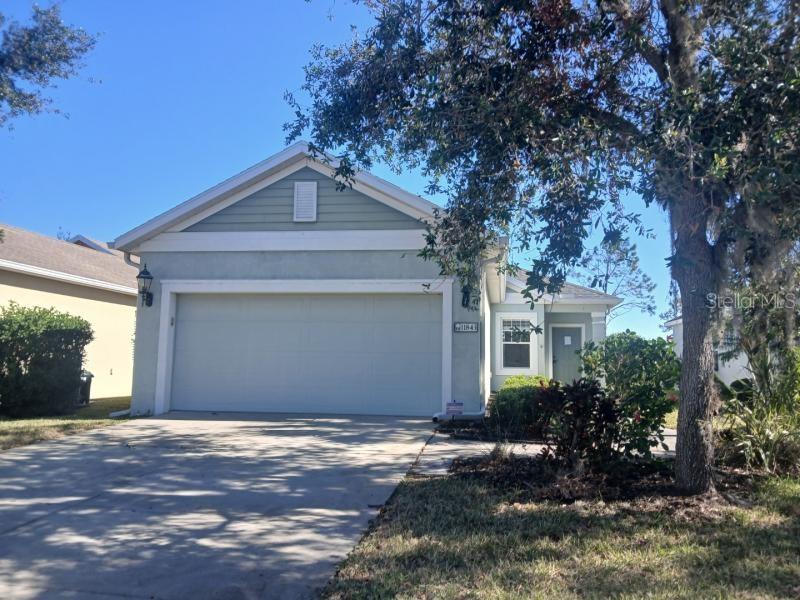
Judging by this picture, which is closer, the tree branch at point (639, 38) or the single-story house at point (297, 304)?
the tree branch at point (639, 38)

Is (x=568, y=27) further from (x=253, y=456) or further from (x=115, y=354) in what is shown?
(x=115, y=354)

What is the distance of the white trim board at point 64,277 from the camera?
1414cm

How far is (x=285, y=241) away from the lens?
11.7m

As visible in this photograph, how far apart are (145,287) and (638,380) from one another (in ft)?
31.0

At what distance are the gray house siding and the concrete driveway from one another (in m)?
4.06

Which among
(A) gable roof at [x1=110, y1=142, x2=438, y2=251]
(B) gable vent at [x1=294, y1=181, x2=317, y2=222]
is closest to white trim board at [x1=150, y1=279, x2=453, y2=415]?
(A) gable roof at [x1=110, y1=142, x2=438, y2=251]

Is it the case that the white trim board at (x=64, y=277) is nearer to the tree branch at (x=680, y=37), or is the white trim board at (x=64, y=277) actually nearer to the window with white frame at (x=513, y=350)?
the window with white frame at (x=513, y=350)

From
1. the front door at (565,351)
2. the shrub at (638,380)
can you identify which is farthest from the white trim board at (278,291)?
the front door at (565,351)

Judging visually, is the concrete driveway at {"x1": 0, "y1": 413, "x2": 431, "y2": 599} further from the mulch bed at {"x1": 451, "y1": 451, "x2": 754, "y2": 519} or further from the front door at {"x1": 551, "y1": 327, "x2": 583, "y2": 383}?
the front door at {"x1": 551, "y1": 327, "x2": 583, "y2": 383}

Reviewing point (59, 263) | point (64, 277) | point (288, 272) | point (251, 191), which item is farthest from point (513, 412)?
point (59, 263)

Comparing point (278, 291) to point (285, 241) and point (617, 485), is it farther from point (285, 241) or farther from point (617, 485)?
point (617, 485)

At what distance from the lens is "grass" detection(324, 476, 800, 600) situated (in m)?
3.85

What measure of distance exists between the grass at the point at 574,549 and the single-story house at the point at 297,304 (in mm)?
5572

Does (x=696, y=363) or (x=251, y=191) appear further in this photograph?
(x=251, y=191)
